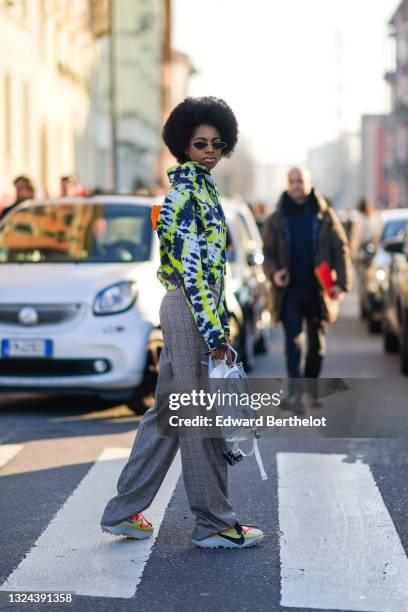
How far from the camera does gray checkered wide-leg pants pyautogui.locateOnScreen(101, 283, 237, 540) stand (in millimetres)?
5766

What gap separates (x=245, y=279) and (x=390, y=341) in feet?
9.33

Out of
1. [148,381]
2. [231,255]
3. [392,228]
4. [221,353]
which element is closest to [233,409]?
[221,353]

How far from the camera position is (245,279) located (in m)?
13.1

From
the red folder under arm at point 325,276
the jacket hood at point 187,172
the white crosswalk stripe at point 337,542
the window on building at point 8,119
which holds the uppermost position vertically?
the window on building at point 8,119

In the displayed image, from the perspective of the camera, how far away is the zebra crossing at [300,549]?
5246 millimetres

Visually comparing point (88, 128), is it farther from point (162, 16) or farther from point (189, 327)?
point (189, 327)

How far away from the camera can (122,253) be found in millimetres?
10750

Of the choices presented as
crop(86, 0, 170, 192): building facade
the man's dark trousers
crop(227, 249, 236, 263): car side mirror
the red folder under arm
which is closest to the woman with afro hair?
the red folder under arm

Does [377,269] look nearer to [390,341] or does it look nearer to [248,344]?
[390,341]

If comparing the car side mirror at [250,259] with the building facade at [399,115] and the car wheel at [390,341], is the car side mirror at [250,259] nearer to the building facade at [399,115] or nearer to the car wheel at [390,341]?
the car wheel at [390,341]

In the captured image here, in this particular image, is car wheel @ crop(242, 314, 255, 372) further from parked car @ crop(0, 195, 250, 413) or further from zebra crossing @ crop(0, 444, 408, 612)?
zebra crossing @ crop(0, 444, 408, 612)

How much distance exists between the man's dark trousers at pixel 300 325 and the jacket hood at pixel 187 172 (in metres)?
4.67

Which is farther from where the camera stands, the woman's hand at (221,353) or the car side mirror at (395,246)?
the car side mirror at (395,246)

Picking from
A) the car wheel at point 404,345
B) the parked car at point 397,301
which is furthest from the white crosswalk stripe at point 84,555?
the parked car at point 397,301
